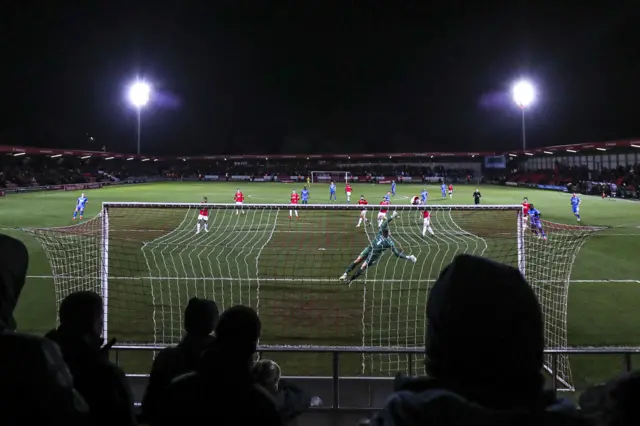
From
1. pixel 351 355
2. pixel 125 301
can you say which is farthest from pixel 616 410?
pixel 125 301

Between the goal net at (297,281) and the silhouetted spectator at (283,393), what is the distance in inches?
149

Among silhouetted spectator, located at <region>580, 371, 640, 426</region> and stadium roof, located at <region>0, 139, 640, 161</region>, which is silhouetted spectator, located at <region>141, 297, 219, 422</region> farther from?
stadium roof, located at <region>0, 139, 640, 161</region>

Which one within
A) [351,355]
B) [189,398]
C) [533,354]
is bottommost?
[351,355]

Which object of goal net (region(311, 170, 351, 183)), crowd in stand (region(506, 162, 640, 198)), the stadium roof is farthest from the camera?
goal net (region(311, 170, 351, 183))

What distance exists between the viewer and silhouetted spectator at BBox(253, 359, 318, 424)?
8.09 feet

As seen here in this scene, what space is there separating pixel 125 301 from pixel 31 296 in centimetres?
234

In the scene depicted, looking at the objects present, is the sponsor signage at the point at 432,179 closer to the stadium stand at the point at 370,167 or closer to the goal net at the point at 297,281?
the stadium stand at the point at 370,167

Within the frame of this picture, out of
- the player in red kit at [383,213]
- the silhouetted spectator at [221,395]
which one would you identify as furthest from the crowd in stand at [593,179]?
the silhouetted spectator at [221,395]

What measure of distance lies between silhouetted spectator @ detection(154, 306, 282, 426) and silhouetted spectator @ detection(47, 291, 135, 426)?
0.22 meters

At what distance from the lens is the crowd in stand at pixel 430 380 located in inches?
62.1

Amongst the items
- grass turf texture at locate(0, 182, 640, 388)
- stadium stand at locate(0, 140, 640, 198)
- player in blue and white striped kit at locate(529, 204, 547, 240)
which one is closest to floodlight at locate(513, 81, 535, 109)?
stadium stand at locate(0, 140, 640, 198)

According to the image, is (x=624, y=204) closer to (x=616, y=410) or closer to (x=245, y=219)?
(x=245, y=219)

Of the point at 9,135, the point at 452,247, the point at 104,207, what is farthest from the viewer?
the point at 9,135

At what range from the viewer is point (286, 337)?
29.0 ft
